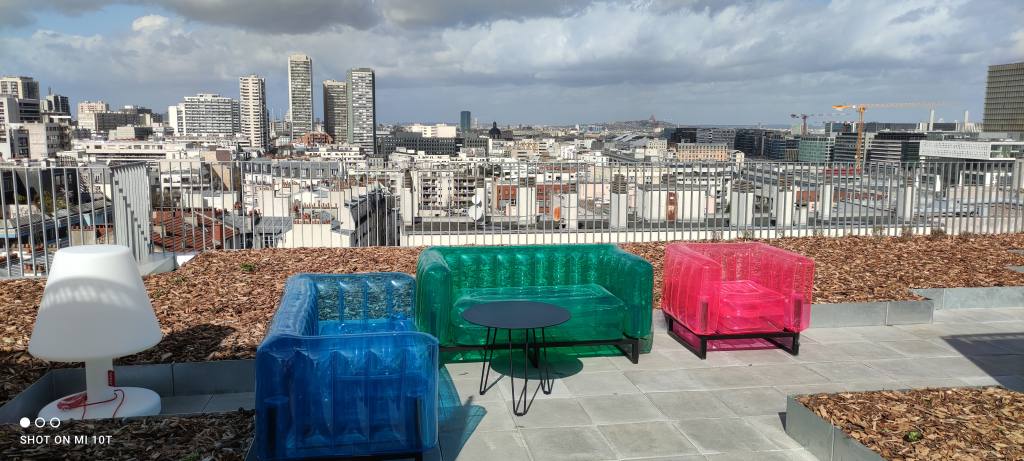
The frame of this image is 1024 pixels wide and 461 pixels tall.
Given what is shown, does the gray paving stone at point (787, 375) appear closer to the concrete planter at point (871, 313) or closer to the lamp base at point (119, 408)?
the concrete planter at point (871, 313)

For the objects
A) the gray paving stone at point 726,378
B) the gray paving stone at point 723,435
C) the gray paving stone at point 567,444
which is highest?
the gray paving stone at point 726,378

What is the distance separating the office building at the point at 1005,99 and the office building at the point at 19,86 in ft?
729

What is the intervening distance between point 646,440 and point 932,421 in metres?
1.68

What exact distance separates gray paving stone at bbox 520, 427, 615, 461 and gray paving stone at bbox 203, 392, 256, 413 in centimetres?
212

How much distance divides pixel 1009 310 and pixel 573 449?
21.2ft

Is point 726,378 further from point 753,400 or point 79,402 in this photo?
point 79,402

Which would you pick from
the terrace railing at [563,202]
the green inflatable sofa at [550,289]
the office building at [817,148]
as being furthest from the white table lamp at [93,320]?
the office building at [817,148]

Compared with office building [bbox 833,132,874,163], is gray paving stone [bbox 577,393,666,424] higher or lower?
lower

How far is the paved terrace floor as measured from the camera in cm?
443

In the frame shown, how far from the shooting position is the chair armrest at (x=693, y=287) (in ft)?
20.0

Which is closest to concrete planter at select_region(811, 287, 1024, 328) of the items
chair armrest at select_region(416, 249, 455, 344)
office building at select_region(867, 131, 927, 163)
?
chair armrest at select_region(416, 249, 455, 344)

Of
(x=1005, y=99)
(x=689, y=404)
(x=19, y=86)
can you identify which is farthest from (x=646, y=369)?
(x=19, y=86)

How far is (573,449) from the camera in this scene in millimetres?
4383

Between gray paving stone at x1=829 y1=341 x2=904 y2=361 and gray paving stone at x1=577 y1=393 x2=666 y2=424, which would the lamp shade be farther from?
gray paving stone at x1=829 y1=341 x2=904 y2=361
